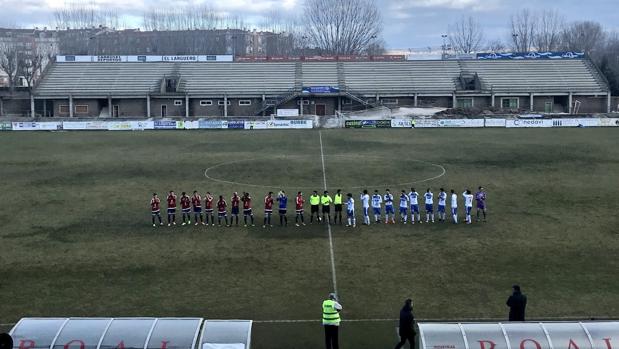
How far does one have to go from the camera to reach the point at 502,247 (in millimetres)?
21484

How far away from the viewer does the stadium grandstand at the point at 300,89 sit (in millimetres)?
75562

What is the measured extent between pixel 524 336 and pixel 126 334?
21.8ft

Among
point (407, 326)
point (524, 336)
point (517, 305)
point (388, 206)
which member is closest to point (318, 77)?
point (388, 206)

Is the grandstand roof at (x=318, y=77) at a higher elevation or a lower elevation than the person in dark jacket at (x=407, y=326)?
higher

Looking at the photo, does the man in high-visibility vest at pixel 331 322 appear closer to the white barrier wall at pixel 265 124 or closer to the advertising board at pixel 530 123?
the white barrier wall at pixel 265 124

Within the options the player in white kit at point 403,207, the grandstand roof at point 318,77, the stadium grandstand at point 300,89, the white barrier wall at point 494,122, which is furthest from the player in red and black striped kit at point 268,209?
the grandstand roof at point 318,77

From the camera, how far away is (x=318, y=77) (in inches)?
3177

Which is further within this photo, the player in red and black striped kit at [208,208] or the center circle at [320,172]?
the center circle at [320,172]

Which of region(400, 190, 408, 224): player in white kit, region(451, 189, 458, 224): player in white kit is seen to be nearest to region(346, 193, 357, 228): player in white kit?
region(400, 190, 408, 224): player in white kit

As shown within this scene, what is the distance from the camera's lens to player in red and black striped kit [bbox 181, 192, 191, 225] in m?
24.8

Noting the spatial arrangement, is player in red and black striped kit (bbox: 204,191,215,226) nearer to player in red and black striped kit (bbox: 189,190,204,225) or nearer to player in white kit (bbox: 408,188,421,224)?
player in red and black striped kit (bbox: 189,190,204,225)

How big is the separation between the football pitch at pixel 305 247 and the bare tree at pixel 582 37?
4116 inches

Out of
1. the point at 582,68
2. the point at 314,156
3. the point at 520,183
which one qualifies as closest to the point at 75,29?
the point at 582,68

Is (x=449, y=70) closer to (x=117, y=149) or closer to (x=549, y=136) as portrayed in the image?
(x=549, y=136)
